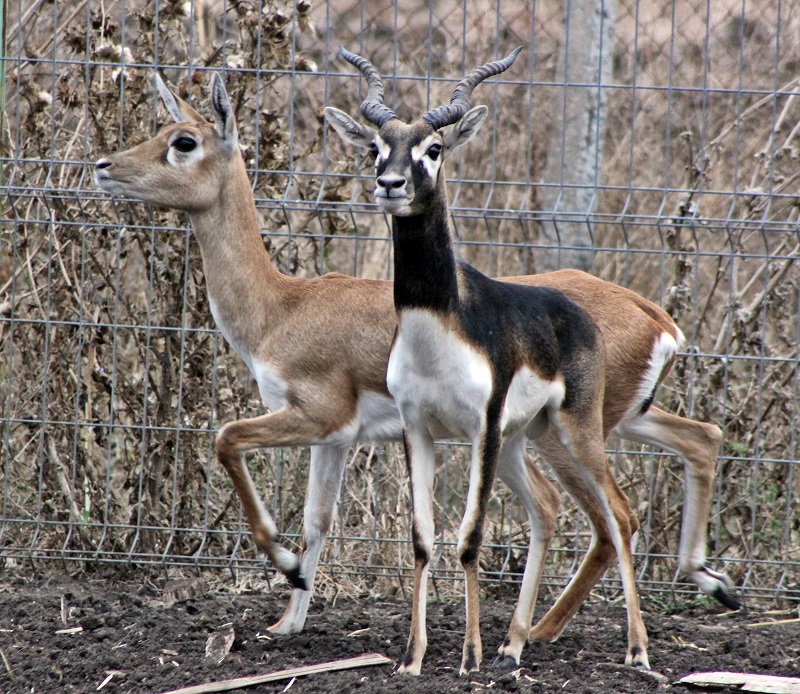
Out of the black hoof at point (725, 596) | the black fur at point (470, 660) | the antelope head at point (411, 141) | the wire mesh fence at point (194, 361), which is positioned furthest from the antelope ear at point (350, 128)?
the black hoof at point (725, 596)

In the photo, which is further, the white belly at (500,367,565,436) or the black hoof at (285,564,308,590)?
the black hoof at (285,564,308,590)

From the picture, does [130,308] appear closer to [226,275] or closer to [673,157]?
[226,275]

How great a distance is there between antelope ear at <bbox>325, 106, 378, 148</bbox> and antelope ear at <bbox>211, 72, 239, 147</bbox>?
1.12 metres

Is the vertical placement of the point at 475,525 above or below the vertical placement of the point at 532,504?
above

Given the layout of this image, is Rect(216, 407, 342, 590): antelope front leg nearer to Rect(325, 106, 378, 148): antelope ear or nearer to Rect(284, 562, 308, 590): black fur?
Rect(284, 562, 308, 590): black fur

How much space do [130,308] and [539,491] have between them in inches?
136

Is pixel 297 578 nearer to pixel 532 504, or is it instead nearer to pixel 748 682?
pixel 532 504

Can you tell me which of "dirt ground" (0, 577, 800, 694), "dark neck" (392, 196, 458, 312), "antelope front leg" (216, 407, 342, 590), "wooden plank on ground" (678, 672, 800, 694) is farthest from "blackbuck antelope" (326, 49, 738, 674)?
"antelope front leg" (216, 407, 342, 590)

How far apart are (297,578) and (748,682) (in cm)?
239

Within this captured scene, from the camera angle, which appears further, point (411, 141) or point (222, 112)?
point (222, 112)

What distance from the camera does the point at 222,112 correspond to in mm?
6766

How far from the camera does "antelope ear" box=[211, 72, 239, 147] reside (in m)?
6.72

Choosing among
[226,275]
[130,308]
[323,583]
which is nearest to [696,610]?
[323,583]

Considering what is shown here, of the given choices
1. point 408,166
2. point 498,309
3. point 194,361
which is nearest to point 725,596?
point 498,309
